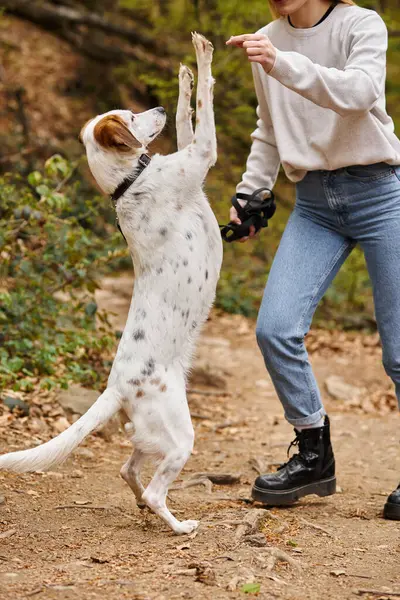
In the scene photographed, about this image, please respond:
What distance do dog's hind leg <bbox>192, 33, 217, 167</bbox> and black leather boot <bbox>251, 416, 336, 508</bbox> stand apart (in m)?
1.48

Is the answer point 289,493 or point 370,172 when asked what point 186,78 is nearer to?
point 370,172

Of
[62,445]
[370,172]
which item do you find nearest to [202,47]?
[370,172]

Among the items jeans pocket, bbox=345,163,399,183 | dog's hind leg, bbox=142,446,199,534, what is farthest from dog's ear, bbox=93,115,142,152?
dog's hind leg, bbox=142,446,199,534

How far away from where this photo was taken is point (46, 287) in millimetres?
5922

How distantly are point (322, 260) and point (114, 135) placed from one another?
1133mm

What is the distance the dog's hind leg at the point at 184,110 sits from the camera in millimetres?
3627

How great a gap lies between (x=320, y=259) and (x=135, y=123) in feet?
3.47

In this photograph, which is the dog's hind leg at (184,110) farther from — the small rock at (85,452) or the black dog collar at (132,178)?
the small rock at (85,452)

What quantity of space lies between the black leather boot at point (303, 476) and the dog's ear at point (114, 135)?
166 centimetres

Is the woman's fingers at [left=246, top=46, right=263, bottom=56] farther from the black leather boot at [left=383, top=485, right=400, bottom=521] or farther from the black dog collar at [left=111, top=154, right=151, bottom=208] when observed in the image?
the black leather boot at [left=383, top=485, right=400, bottom=521]

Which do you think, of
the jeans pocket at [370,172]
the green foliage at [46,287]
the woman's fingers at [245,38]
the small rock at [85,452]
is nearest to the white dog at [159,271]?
the woman's fingers at [245,38]

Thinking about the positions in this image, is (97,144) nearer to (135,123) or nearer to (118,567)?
(135,123)

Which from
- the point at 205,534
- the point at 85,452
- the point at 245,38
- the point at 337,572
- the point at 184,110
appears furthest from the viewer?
the point at 85,452

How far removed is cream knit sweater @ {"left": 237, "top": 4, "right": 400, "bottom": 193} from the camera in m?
3.21
